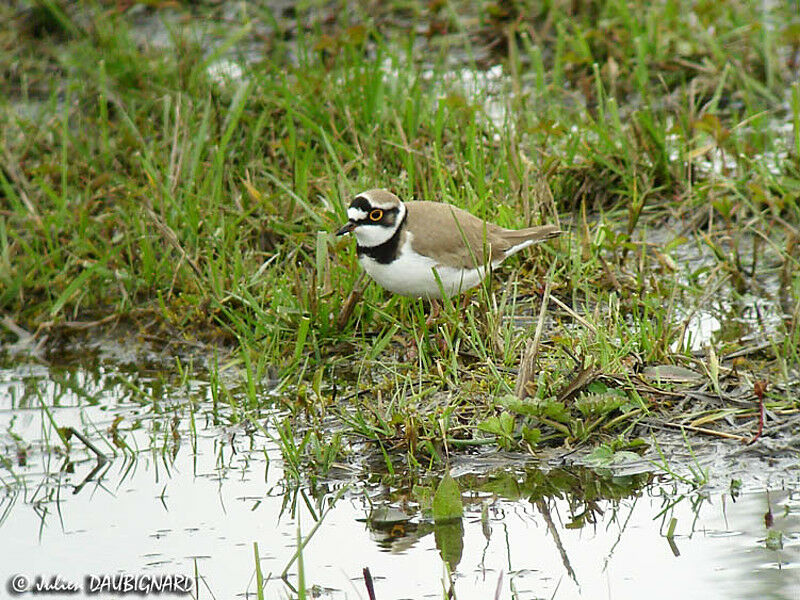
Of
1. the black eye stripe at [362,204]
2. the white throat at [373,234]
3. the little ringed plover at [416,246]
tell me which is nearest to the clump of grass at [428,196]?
the little ringed plover at [416,246]

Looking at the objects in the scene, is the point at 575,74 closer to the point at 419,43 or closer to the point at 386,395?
the point at 419,43

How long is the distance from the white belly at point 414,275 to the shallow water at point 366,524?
0.94 m

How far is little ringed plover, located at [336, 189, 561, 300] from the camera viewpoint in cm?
611

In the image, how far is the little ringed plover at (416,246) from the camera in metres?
6.11

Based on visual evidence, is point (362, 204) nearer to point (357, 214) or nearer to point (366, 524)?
point (357, 214)

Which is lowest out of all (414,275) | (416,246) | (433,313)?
(433,313)

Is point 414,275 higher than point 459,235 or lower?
lower

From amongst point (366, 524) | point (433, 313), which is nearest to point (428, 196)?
point (433, 313)

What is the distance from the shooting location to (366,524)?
16.1 ft

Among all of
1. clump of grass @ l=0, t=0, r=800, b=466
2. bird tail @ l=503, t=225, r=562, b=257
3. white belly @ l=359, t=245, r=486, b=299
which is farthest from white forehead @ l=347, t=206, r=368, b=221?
bird tail @ l=503, t=225, r=562, b=257

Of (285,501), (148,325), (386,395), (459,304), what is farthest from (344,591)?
(148,325)

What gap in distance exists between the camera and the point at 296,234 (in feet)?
23.7

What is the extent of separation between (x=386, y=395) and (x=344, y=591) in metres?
1.79

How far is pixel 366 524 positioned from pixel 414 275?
5.28ft
